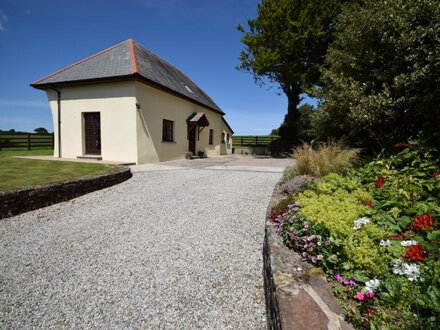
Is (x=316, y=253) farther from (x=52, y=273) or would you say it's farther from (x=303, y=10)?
(x=303, y=10)

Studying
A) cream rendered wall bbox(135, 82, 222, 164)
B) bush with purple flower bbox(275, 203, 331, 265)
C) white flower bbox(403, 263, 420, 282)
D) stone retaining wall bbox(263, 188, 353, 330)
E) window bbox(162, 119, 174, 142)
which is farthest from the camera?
window bbox(162, 119, 174, 142)

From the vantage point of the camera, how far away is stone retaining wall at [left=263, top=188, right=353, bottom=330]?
1420 mm

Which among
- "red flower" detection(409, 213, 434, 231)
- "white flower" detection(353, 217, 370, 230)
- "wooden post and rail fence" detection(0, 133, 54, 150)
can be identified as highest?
"wooden post and rail fence" detection(0, 133, 54, 150)

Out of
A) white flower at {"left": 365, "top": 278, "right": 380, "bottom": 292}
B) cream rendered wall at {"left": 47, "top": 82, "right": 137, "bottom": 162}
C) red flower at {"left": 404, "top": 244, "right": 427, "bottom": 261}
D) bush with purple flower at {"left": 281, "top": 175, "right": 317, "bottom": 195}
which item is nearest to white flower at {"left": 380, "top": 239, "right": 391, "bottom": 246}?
red flower at {"left": 404, "top": 244, "right": 427, "bottom": 261}

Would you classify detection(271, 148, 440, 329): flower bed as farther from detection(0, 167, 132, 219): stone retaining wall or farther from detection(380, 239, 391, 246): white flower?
detection(0, 167, 132, 219): stone retaining wall

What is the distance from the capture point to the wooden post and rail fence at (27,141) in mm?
15695

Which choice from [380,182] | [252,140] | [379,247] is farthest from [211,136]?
[379,247]

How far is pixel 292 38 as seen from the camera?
15.7m

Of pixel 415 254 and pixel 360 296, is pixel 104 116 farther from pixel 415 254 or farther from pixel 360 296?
pixel 415 254

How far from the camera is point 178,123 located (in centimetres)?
1402

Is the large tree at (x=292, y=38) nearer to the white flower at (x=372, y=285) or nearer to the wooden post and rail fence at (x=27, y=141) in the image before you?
the white flower at (x=372, y=285)

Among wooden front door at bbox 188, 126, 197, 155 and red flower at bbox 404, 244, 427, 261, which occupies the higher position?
wooden front door at bbox 188, 126, 197, 155

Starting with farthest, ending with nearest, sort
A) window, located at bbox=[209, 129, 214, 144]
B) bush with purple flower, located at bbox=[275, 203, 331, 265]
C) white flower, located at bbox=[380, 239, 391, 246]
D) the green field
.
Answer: the green field, window, located at bbox=[209, 129, 214, 144], bush with purple flower, located at bbox=[275, 203, 331, 265], white flower, located at bbox=[380, 239, 391, 246]

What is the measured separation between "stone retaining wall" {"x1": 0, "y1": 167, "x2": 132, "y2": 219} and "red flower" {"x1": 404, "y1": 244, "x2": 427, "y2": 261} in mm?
6096
